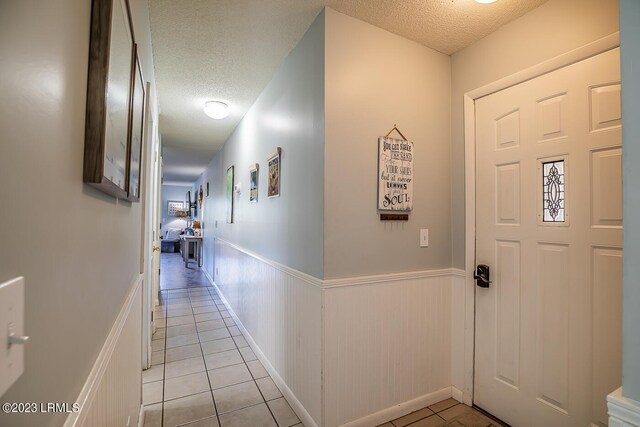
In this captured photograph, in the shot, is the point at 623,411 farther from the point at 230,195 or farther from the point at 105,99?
the point at 230,195

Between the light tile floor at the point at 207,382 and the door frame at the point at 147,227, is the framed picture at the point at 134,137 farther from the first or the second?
the light tile floor at the point at 207,382

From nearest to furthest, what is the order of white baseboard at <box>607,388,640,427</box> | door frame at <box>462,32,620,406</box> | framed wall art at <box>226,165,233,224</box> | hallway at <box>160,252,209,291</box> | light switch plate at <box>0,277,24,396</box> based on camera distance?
light switch plate at <box>0,277,24,396</box> → white baseboard at <box>607,388,640,427</box> → door frame at <box>462,32,620,406</box> → framed wall art at <box>226,165,233,224</box> → hallway at <box>160,252,209,291</box>

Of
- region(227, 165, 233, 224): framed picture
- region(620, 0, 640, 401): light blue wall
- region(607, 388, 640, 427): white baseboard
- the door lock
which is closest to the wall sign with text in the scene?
the door lock

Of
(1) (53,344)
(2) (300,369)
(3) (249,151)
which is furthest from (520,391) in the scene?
(3) (249,151)

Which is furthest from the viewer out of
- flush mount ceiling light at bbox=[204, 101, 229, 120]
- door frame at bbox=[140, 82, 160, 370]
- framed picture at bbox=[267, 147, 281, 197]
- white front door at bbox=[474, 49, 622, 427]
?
flush mount ceiling light at bbox=[204, 101, 229, 120]

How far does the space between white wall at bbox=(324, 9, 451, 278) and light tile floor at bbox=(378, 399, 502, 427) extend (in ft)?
3.13

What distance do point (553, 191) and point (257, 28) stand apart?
6.81ft

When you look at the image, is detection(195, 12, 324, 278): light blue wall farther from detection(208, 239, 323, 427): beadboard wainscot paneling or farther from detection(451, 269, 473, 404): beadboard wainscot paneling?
detection(451, 269, 473, 404): beadboard wainscot paneling

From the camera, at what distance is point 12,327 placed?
11.9 inches

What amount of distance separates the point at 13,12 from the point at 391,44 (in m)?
2.08

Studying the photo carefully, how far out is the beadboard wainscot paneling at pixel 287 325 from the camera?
69.7 inches

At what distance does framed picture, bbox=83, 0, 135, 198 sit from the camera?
0.58m

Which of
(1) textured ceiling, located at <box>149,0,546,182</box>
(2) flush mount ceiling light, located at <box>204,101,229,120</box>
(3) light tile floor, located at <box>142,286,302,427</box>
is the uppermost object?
(1) textured ceiling, located at <box>149,0,546,182</box>

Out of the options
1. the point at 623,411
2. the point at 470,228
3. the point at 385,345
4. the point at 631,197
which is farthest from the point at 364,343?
the point at 631,197
